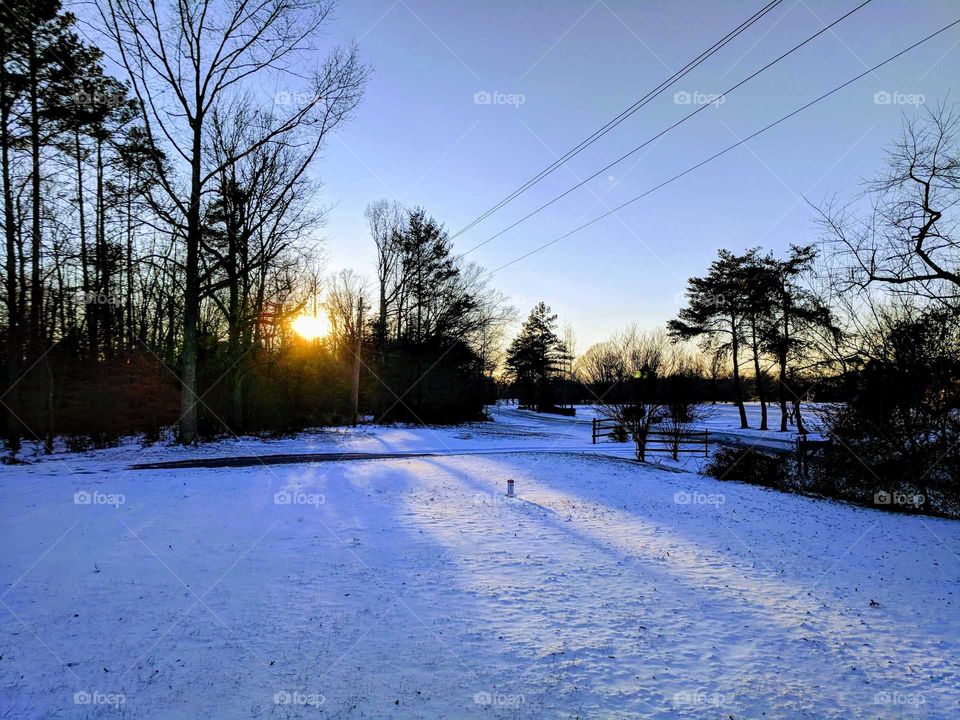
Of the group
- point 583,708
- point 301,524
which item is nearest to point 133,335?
point 301,524

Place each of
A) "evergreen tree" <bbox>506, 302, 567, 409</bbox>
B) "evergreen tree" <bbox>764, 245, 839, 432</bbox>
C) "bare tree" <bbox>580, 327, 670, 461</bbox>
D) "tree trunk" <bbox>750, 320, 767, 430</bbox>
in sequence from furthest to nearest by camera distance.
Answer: "evergreen tree" <bbox>506, 302, 567, 409</bbox>
"tree trunk" <bbox>750, 320, 767, 430</bbox>
"bare tree" <bbox>580, 327, 670, 461</bbox>
"evergreen tree" <bbox>764, 245, 839, 432</bbox>

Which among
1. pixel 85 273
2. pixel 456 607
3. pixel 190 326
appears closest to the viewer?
pixel 456 607

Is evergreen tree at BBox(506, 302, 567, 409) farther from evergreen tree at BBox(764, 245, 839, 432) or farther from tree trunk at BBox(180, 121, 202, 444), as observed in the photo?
tree trunk at BBox(180, 121, 202, 444)

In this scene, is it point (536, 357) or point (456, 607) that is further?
point (536, 357)

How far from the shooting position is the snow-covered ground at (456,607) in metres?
4.39

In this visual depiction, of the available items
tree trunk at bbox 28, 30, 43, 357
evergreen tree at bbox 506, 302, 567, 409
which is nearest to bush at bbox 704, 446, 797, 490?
tree trunk at bbox 28, 30, 43, 357

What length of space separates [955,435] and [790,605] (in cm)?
891

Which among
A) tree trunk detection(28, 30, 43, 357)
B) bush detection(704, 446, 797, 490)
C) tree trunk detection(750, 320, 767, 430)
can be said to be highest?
tree trunk detection(28, 30, 43, 357)

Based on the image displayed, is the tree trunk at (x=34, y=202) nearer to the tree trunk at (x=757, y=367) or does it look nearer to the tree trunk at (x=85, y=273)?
the tree trunk at (x=85, y=273)

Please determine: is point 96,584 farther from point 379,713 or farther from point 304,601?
point 379,713

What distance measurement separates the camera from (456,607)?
6.01 metres

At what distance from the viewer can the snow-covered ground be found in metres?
4.39

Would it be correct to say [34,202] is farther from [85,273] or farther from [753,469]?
[753,469]

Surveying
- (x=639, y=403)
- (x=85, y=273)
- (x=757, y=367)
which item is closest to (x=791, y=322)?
(x=757, y=367)
